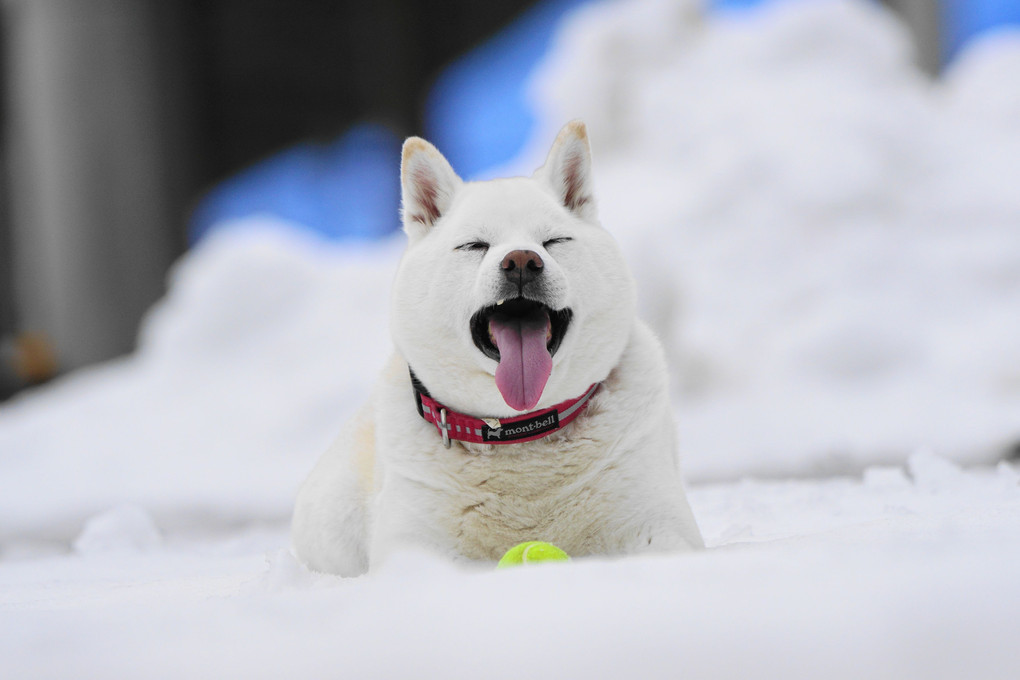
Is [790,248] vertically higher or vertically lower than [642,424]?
higher

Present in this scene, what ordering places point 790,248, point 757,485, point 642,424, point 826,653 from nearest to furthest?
point 826,653, point 642,424, point 757,485, point 790,248

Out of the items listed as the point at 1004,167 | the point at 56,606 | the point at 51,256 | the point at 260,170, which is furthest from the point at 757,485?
the point at 260,170

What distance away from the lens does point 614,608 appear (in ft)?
3.61

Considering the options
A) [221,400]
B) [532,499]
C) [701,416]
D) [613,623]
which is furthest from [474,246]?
[221,400]

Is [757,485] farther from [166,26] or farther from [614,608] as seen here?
[166,26]

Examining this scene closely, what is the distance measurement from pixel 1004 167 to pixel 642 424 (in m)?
4.88

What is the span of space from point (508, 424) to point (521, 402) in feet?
0.58

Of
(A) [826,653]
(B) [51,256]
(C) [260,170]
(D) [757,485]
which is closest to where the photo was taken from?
(A) [826,653]

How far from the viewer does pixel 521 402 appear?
166cm

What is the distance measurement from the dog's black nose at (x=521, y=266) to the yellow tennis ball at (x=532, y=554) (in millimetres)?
A: 522

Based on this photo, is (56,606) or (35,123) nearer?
(56,606)

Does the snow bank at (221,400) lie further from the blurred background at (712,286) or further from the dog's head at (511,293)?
the dog's head at (511,293)

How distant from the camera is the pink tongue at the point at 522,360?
1659 mm

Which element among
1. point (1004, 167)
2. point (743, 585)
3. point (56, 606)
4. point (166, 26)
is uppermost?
point (166, 26)
